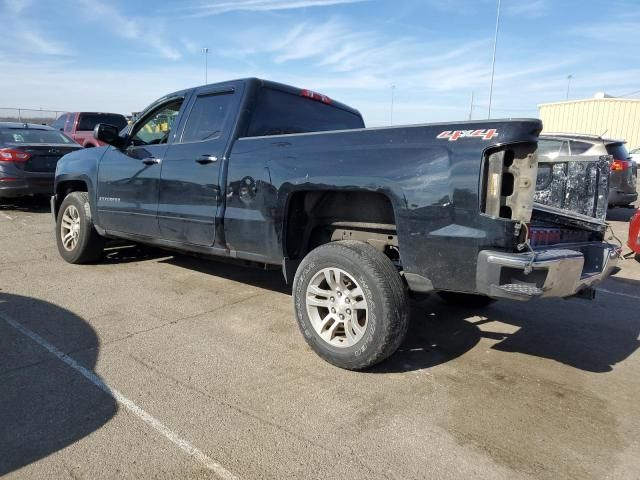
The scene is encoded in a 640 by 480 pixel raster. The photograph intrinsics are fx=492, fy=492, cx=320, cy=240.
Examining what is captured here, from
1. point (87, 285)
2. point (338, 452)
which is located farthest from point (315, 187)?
point (87, 285)

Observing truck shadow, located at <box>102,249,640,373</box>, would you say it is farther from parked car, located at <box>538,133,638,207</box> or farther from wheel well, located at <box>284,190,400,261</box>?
parked car, located at <box>538,133,638,207</box>

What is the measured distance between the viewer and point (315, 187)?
11.1ft

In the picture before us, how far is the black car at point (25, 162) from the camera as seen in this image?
8.99 meters

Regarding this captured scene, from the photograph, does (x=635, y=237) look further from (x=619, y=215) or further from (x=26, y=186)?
(x=26, y=186)

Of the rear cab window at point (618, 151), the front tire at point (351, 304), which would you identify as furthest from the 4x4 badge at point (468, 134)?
the rear cab window at point (618, 151)

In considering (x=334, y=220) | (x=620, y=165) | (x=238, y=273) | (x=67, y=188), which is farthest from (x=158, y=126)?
(x=620, y=165)

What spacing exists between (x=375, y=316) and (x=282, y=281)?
8.28 feet

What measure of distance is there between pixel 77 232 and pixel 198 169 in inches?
99.6

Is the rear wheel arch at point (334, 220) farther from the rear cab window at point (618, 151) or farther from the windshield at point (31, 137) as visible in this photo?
the rear cab window at point (618, 151)

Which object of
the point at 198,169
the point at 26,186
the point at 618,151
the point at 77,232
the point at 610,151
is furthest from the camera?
the point at 618,151

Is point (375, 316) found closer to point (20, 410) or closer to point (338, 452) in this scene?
point (338, 452)

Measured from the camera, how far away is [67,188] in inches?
244

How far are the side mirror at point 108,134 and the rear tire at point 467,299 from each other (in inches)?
143

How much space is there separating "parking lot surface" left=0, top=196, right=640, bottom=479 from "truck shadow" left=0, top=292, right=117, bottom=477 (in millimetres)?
12
